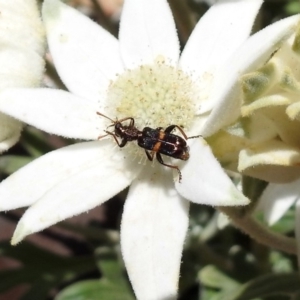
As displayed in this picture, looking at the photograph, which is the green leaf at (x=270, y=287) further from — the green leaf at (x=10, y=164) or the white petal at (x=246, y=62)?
the green leaf at (x=10, y=164)

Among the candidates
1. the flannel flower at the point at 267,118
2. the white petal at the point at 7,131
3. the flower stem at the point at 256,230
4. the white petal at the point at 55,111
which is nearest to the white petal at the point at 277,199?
the flower stem at the point at 256,230

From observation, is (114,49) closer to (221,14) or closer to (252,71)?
(221,14)

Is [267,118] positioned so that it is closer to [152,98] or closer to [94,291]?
[152,98]

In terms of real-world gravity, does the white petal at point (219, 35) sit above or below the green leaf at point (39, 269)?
above

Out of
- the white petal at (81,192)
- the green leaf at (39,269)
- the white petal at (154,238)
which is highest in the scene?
the white petal at (81,192)

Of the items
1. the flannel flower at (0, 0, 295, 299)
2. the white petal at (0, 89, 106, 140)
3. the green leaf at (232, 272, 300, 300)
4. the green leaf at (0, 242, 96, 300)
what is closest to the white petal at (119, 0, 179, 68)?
the flannel flower at (0, 0, 295, 299)

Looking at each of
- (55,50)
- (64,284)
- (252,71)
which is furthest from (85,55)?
(64,284)
